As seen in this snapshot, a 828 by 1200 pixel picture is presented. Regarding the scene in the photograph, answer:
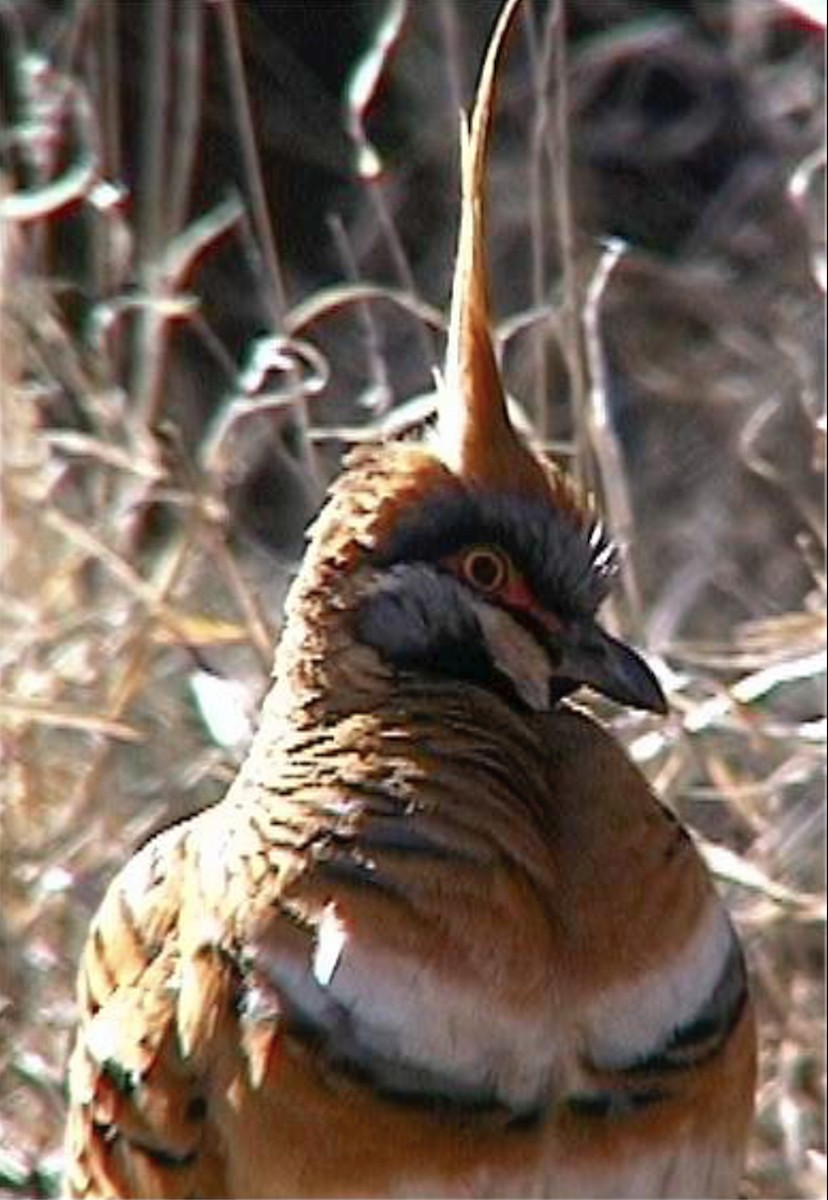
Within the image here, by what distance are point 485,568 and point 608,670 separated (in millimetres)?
127

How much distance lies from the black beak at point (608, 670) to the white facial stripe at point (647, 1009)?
203mm

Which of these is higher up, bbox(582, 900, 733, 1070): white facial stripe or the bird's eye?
the bird's eye

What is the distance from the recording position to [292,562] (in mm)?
5320

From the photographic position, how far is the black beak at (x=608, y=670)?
3.25 meters

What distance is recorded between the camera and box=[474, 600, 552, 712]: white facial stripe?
324 centimetres

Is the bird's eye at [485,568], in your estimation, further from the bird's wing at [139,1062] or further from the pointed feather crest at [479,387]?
the bird's wing at [139,1062]

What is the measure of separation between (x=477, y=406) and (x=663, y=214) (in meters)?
3.34

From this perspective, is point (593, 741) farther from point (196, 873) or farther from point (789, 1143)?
point (789, 1143)

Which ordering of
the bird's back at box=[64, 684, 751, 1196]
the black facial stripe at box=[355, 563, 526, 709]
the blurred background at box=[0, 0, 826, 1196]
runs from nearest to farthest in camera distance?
the bird's back at box=[64, 684, 751, 1196] → the black facial stripe at box=[355, 563, 526, 709] → the blurred background at box=[0, 0, 826, 1196]

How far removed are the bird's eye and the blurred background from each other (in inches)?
28.8

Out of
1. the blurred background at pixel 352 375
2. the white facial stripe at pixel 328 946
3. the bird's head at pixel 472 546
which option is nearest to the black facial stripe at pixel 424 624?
the bird's head at pixel 472 546

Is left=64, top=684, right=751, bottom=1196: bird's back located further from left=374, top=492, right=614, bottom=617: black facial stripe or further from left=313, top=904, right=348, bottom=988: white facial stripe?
left=374, top=492, right=614, bottom=617: black facial stripe

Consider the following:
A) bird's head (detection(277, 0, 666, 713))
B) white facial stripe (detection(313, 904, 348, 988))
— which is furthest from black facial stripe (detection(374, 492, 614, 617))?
white facial stripe (detection(313, 904, 348, 988))

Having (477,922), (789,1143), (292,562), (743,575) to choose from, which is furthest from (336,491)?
(743,575)
